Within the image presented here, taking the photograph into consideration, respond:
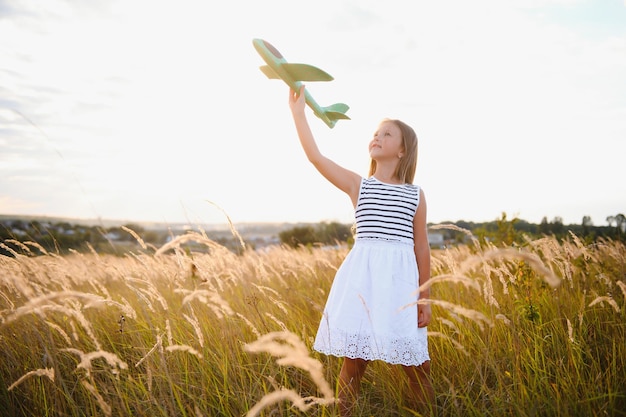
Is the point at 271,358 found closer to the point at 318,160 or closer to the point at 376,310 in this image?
the point at 376,310

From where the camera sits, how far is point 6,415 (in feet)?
9.12

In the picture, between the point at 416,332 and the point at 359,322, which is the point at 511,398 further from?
the point at 359,322

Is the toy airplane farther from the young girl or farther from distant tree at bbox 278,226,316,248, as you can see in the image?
distant tree at bbox 278,226,316,248

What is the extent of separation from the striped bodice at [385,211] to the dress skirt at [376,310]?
0.07m

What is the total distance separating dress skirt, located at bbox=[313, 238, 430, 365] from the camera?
8.08ft

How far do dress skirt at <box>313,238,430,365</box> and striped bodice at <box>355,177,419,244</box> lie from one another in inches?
2.7

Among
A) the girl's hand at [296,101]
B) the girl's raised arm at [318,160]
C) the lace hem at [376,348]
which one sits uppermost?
the girl's hand at [296,101]

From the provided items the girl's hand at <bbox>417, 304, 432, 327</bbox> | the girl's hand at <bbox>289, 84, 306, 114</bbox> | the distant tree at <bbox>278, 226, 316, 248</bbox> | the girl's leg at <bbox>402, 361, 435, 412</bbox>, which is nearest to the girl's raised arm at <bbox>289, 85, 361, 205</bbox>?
the girl's hand at <bbox>289, 84, 306, 114</bbox>

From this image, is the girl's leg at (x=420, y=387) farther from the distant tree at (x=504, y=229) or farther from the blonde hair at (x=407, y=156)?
the distant tree at (x=504, y=229)

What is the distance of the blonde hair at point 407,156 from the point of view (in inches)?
118


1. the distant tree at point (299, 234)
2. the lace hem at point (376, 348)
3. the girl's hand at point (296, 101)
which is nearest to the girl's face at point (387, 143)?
the girl's hand at point (296, 101)

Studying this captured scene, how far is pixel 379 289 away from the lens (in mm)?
2561

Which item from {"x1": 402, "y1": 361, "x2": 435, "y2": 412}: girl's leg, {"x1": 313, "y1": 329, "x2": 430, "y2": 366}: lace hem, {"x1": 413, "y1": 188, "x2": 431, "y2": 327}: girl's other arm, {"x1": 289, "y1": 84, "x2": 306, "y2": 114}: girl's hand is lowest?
{"x1": 402, "y1": 361, "x2": 435, "y2": 412}: girl's leg

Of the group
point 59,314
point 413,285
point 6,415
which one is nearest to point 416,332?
point 413,285
